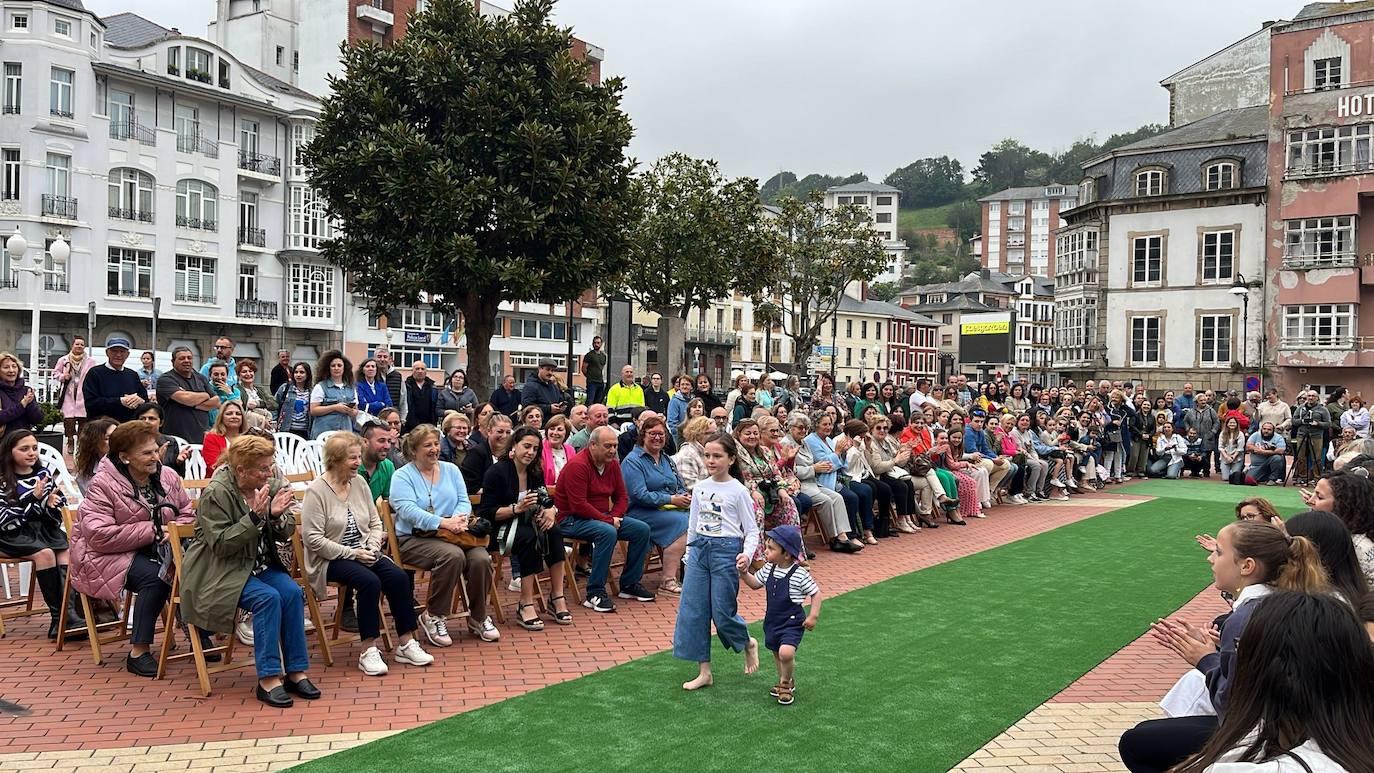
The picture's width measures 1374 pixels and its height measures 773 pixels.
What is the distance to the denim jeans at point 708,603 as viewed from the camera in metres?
6.73

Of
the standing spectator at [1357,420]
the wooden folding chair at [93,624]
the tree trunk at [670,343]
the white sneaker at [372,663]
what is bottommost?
the white sneaker at [372,663]

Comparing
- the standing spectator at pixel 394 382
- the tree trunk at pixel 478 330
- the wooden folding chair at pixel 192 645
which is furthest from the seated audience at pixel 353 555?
the tree trunk at pixel 478 330

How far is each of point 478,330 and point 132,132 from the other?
88.3ft

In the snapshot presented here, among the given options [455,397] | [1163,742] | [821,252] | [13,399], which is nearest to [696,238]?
[821,252]

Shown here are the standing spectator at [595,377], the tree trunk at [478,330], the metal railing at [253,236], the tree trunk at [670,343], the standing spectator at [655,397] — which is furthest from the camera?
the metal railing at [253,236]

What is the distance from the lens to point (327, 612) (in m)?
8.54

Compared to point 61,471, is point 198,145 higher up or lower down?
higher up

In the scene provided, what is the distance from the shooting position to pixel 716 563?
684cm

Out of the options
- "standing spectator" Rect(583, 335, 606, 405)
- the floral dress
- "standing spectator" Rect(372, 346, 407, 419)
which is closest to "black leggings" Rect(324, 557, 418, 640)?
the floral dress

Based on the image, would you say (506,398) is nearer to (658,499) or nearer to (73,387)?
(73,387)

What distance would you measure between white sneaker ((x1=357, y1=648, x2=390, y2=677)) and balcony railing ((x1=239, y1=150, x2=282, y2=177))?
44.3 meters

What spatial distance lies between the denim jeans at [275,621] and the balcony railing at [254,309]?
43.1m

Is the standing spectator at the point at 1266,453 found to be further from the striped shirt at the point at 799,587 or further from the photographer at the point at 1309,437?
the striped shirt at the point at 799,587

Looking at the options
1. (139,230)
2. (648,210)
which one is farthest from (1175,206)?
(139,230)
